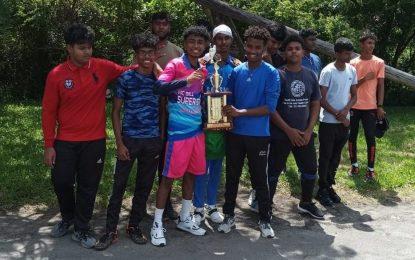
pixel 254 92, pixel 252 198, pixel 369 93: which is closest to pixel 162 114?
pixel 254 92

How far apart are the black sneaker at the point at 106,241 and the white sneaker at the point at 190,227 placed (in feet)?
2.14

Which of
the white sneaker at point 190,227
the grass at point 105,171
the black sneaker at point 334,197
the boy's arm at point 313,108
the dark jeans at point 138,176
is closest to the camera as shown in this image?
the dark jeans at point 138,176

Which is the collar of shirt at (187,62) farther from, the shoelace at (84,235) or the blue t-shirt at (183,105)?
the shoelace at (84,235)

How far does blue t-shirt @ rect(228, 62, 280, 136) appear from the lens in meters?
4.54

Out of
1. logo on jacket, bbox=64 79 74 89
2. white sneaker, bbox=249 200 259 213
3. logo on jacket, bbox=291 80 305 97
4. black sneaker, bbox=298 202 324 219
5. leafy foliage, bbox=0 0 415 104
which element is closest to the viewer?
logo on jacket, bbox=64 79 74 89

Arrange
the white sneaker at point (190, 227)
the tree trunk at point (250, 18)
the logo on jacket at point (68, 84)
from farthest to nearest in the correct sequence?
the tree trunk at point (250, 18), the white sneaker at point (190, 227), the logo on jacket at point (68, 84)

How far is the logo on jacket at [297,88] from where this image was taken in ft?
15.9

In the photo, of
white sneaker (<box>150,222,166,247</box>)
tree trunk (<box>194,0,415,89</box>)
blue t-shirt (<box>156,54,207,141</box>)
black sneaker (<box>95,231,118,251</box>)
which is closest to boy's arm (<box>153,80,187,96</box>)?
blue t-shirt (<box>156,54,207,141</box>)

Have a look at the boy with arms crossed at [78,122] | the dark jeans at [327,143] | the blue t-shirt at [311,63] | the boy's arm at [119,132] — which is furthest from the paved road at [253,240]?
the blue t-shirt at [311,63]

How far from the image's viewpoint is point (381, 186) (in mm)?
6434

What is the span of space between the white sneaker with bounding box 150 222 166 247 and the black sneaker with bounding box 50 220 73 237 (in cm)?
79

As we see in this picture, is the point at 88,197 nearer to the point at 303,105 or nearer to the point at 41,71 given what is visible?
the point at 303,105

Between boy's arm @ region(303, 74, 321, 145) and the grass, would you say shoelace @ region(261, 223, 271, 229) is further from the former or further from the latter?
the grass

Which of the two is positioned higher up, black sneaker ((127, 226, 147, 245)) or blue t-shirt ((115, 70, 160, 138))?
blue t-shirt ((115, 70, 160, 138))
